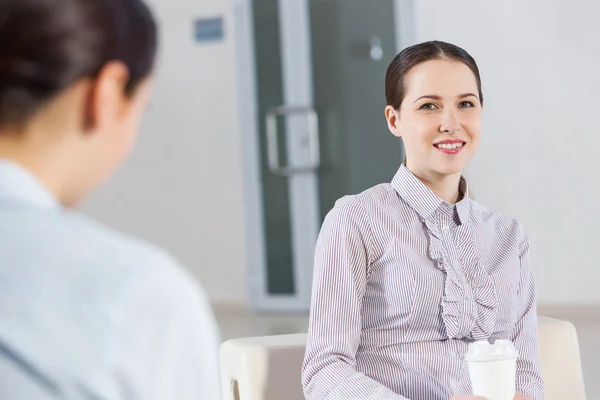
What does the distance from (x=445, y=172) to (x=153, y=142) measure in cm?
592

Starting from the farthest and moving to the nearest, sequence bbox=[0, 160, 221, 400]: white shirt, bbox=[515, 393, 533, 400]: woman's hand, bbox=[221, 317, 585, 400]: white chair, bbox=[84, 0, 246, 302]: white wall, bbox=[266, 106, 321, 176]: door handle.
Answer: bbox=[84, 0, 246, 302]: white wall
bbox=[266, 106, 321, 176]: door handle
bbox=[221, 317, 585, 400]: white chair
bbox=[515, 393, 533, 400]: woman's hand
bbox=[0, 160, 221, 400]: white shirt

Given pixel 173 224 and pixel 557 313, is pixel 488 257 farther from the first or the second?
pixel 173 224

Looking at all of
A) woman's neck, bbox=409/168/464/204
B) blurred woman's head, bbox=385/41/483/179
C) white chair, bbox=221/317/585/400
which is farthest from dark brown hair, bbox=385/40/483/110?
white chair, bbox=221/317/585/400

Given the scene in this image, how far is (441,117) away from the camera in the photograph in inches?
73.2

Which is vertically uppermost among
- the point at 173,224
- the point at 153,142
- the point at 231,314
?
the point at 153,142

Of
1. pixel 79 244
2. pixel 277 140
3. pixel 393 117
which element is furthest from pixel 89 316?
pixel 277 140

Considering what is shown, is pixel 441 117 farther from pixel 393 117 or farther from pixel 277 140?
pixel 277 140

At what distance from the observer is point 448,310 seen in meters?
1.75

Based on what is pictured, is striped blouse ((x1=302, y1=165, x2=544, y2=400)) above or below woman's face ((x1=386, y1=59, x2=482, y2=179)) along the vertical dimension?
below

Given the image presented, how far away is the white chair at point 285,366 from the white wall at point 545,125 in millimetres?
4130

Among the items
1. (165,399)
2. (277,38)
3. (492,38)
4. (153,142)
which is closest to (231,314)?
(153,142)

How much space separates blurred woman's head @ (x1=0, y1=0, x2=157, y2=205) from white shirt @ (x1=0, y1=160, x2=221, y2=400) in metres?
0.06

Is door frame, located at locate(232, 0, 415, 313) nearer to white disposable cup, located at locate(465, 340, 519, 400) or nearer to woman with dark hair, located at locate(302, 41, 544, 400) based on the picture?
woman with dark hair, located at locate(302, 41, 544, 400)

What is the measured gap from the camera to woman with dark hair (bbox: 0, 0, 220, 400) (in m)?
0.62
